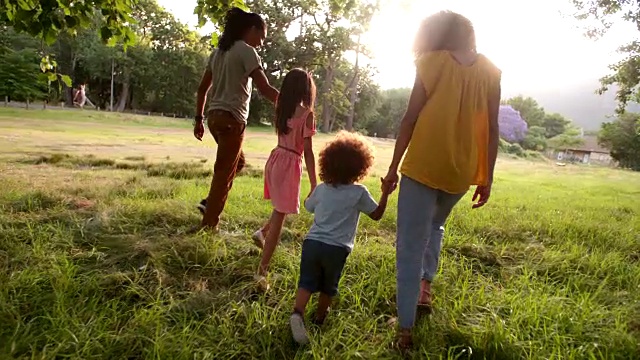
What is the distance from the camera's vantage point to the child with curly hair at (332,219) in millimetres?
2371

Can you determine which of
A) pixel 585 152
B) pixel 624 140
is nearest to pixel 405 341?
pixel 624 140

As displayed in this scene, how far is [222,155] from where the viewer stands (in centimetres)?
365

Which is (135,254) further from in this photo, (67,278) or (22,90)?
(22,90)

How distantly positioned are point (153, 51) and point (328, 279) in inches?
1776

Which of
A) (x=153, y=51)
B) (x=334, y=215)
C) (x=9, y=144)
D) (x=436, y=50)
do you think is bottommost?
(x=9, y=144)

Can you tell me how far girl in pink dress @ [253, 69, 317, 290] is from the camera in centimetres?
286

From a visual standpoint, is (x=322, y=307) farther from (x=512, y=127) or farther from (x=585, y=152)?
(x=585, y=152)

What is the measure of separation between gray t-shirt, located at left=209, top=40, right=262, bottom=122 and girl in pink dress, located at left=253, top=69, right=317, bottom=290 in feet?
1.97

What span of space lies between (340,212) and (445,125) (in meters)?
0.69

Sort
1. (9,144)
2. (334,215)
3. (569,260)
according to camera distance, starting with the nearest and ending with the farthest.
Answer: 1. (334,215)
2. (569,260)
3. (9,144)

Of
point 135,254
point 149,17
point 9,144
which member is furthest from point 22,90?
point 135,254

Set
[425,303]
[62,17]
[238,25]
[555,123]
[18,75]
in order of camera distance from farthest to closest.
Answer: [555,123] < [18,75] < [62,17] < [238,25] < [425,303]

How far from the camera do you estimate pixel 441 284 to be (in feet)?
9.87

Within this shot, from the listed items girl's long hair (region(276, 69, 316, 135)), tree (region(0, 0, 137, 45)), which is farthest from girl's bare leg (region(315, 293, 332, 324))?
tree (region(0, 0, 137, 45))
